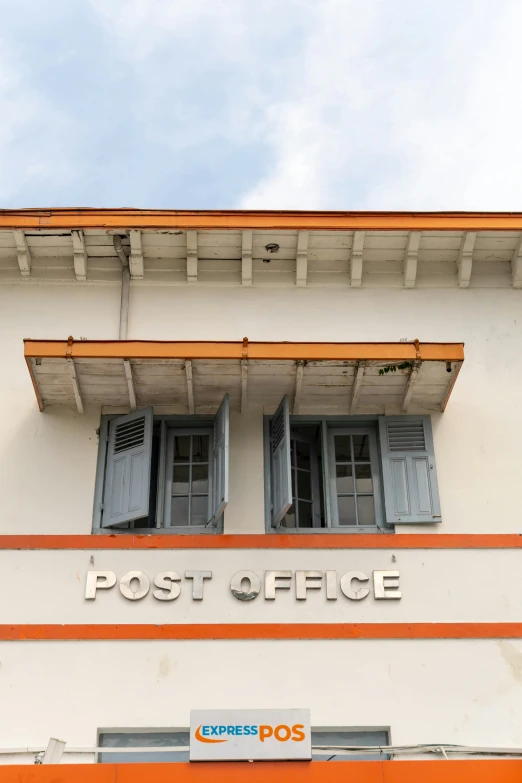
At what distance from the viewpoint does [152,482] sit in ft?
38.0

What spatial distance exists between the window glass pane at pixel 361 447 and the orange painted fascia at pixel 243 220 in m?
2.93

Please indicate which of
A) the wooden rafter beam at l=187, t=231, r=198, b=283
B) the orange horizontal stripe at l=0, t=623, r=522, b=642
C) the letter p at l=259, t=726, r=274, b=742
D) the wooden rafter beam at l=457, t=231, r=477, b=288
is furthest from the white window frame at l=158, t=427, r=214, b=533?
the wooden rafter beam at l=457, t=231, r=477, b=288

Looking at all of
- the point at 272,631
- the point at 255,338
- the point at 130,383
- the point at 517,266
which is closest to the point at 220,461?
the point at 130,383

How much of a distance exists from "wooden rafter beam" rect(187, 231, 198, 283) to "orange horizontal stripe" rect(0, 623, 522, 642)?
16.7ft

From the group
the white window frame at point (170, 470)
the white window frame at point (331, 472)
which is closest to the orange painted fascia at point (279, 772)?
the white window frame at point (331, 472)

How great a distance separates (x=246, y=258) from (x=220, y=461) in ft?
11.1

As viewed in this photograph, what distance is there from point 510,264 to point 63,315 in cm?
→ 655

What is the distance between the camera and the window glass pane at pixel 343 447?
11875mm

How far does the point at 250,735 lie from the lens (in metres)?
8.09

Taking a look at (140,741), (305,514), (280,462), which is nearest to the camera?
(140,741)

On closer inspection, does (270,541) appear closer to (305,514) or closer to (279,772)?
(305,514)

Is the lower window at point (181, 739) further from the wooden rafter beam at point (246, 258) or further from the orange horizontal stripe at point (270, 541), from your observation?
the wooden rafter beam at point (246, 258)

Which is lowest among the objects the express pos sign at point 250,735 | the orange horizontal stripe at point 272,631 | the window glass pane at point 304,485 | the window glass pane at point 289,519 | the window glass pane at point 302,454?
the express pos sign at point 250,735

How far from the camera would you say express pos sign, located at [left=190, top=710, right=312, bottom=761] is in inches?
316
